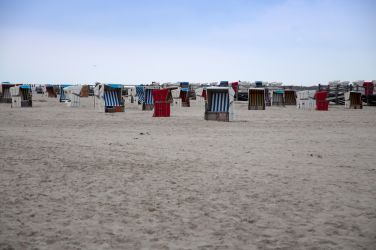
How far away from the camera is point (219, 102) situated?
15.7 metres

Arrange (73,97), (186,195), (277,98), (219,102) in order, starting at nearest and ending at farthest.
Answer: (186,195) → (219,102) → (73,97) → (277,98)

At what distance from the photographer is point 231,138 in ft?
32.9

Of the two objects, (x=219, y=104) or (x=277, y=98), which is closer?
(x=219, y=104)

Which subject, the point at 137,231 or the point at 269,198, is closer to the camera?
the point at 137,231

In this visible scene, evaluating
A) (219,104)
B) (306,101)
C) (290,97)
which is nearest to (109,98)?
(219,104)

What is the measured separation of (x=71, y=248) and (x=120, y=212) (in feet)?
3.11

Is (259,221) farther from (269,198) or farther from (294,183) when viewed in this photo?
(294,183)

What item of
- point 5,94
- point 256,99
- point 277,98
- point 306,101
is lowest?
point 306,101

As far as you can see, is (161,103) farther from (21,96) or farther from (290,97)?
(290,97)

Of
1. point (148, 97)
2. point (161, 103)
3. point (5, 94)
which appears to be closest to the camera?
point (161, 103)

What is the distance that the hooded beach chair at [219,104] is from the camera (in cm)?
1538

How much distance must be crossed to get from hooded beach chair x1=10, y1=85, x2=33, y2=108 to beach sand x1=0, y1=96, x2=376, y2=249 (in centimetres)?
1750

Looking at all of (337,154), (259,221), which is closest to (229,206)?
(259,221)

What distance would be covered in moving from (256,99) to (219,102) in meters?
10.1
